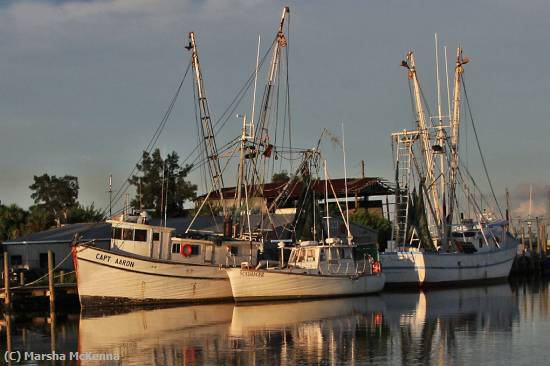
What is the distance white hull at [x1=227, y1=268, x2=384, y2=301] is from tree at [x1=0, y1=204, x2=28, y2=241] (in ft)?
97.7

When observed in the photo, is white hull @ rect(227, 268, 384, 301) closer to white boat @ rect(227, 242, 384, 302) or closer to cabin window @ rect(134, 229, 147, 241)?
white boat @ rect(227, 242, 384, 302)

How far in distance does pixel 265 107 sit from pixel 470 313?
24.3m

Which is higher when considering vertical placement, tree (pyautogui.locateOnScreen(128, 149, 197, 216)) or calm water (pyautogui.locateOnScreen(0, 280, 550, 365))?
tree (pyautogui.locateOnScreen(128, 149, 197, 216))

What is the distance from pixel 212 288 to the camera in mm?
52219

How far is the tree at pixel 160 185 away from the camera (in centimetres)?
9394

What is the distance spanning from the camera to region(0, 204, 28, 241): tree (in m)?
77.1

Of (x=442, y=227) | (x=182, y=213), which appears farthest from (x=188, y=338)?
(x=182, y=213)

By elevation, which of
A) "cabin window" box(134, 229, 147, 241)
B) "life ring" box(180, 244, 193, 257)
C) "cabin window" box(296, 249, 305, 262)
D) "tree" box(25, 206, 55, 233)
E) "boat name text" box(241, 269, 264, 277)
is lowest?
"boat name text" box(241, 269, 264, 277)

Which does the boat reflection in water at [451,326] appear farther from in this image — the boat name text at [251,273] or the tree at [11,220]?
the tree at [11,220]

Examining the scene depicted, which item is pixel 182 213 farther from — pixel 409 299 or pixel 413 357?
pixel 413 357

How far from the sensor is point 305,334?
36906 millimetres

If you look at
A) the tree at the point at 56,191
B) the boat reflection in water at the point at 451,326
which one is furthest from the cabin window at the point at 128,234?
the tree at the point at 56,191

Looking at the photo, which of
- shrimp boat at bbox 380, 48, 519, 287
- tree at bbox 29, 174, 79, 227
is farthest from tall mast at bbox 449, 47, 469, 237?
tree at bbox 29, 174, 79, 227

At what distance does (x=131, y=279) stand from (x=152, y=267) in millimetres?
1241
